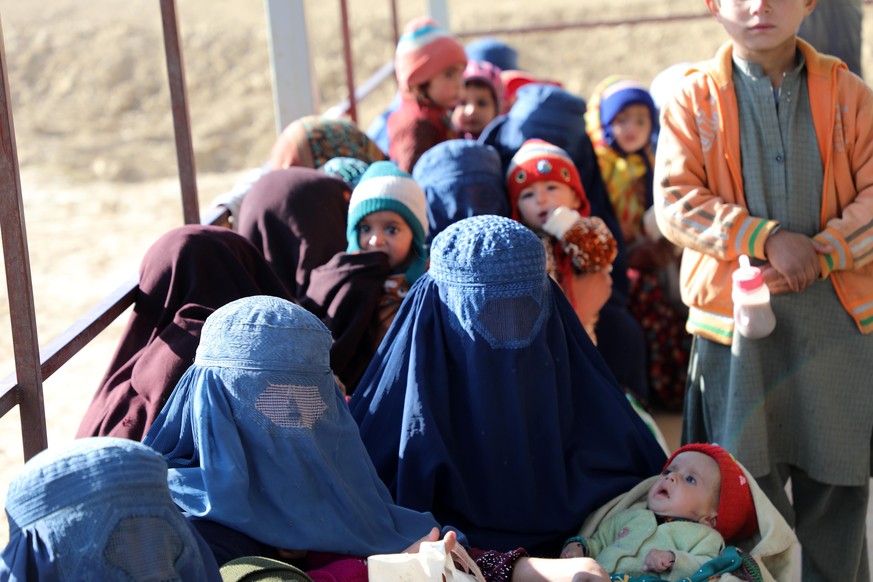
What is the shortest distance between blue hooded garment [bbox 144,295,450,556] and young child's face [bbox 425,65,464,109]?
9.78ft

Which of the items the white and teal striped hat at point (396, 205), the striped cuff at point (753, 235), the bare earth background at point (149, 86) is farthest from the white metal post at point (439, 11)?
the striped cuff at point (753, 235)

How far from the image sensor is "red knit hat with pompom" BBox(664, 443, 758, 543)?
2.75 m

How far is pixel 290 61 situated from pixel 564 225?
2121mm

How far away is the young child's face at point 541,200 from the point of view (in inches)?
165

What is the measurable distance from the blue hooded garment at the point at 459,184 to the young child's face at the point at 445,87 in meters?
1.07

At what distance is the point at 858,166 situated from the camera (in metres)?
3.26

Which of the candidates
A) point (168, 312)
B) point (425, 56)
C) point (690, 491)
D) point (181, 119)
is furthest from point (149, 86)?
point (690, 491)

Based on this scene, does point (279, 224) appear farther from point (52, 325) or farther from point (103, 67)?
point (103, 67)

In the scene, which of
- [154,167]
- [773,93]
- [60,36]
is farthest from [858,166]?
[60,36]

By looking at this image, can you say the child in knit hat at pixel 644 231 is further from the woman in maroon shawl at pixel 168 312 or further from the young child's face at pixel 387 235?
the woman in maroon shawl at pixel 168 312

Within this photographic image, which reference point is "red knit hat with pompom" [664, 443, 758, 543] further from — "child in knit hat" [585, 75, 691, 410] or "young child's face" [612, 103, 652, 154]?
"young child's face" [612, 103, 652, 154]

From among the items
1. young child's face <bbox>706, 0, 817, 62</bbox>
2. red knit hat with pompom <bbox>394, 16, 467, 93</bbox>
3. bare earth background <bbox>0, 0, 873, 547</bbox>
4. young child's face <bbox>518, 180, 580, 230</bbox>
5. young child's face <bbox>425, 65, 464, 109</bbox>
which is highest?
young child's face <bbox>706, 0, 817, 62</bbox>

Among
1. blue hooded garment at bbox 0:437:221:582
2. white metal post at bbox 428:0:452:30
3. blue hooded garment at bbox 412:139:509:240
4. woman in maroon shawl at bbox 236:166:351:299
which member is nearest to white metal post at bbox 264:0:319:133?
blue hooded garment at bbox 412:139:509:240

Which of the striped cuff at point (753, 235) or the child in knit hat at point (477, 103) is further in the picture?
the child in knit hat at point (477, 103)
